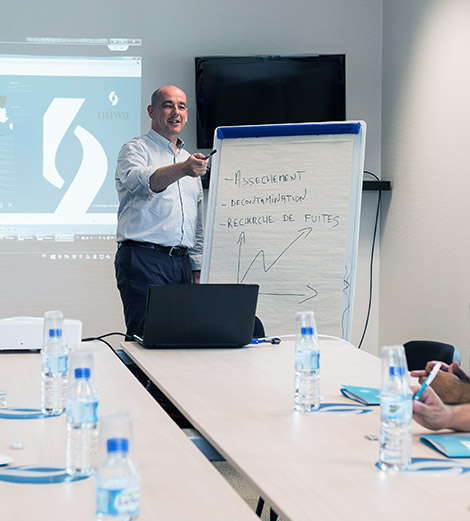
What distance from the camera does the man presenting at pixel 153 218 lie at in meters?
3.77

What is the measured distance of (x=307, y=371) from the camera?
65.6 inches

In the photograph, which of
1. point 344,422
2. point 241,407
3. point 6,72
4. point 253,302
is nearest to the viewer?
point 344,422

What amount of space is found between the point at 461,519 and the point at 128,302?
9.69 feet

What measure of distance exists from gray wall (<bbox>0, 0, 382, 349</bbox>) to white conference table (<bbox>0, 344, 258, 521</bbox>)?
3045 mm

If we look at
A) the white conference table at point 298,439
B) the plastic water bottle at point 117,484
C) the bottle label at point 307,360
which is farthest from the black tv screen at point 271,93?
the plastic water bottle at point 117,484

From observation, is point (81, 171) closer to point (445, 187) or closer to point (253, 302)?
point (445, 187)

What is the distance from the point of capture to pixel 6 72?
4699mm

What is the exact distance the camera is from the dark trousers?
377cm

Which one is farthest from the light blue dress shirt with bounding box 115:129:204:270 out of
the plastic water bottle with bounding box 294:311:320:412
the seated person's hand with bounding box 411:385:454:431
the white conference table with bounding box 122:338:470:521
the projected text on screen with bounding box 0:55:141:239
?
the seated person's hand with bounding box 411:385:454:431

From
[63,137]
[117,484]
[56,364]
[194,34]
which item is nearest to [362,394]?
[56,364]

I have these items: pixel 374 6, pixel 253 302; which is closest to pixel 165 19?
pixel 374 6

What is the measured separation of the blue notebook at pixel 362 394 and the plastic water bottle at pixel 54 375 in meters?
0.68

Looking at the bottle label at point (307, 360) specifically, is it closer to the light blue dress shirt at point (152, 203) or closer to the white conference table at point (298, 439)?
the white conference table at point (298, 439)

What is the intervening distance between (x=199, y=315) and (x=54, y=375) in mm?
821
